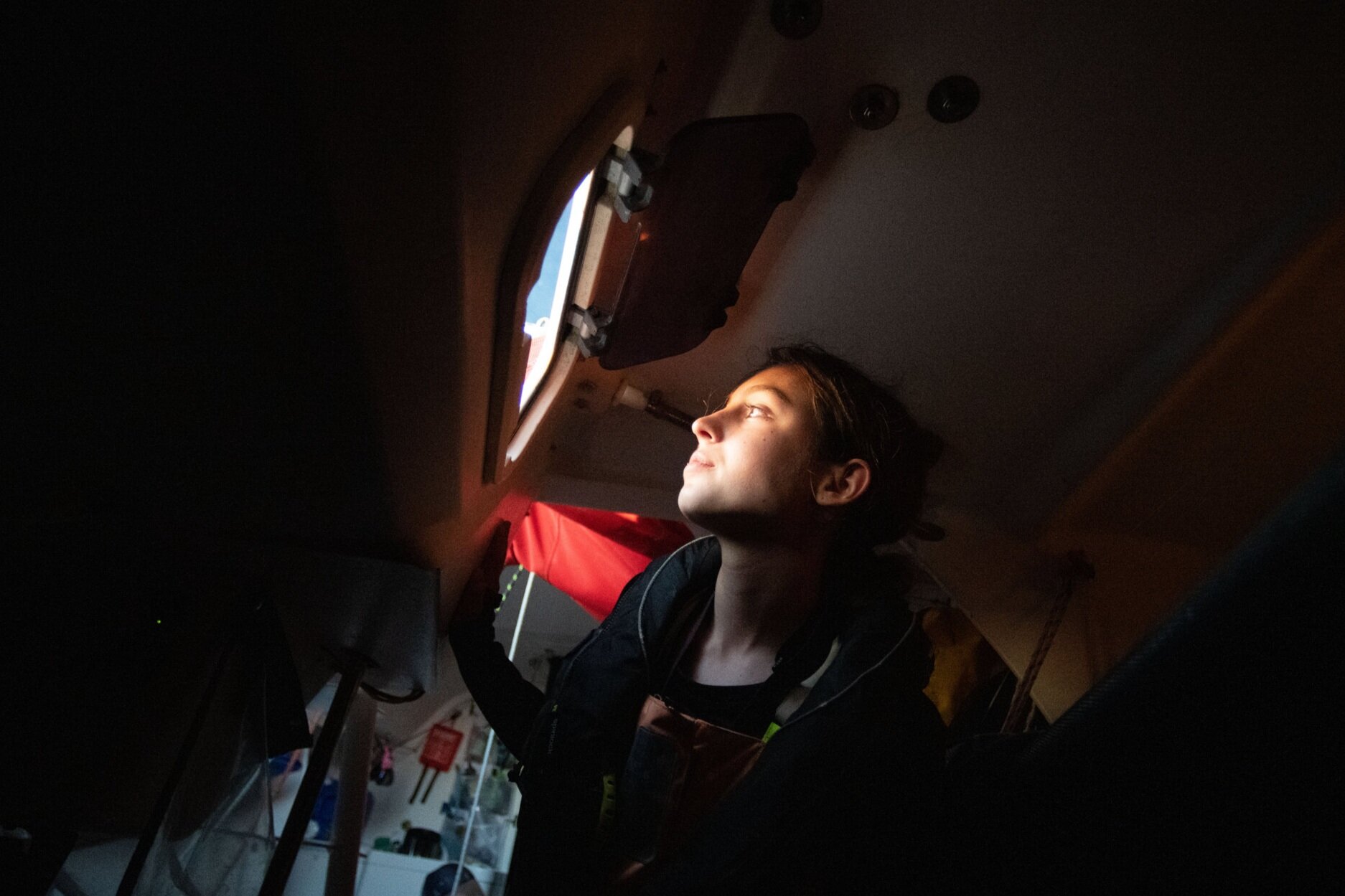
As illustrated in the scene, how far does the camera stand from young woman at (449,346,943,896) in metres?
1.14

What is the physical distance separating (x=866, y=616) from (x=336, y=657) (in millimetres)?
1235

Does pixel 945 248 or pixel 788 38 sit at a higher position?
pixel 788 38

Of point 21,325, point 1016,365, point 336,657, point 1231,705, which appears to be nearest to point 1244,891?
point 1231,705

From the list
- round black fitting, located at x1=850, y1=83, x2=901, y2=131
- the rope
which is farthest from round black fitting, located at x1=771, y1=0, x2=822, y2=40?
the rope

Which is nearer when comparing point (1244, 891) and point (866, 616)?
point (1244, 891)

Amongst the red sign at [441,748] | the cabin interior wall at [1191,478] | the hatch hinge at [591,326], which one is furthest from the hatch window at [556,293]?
the red sign at [441,748]

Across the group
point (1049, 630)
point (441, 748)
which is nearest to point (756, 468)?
point (1049, 630)

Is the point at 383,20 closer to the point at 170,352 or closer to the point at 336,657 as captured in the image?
the point at 170,352

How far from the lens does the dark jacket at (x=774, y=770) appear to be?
111 cm

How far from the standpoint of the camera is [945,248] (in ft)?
4.89

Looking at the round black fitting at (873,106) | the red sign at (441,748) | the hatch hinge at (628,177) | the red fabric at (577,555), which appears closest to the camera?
the hatch hinge at (628,177)

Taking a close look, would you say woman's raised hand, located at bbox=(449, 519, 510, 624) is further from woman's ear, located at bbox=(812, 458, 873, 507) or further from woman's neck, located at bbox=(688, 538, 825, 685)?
woman's ear, located at bbox=(812, 458, 873, 507)

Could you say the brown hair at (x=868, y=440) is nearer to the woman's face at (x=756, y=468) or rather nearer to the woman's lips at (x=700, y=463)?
the woman's face at (x=756, y=468)

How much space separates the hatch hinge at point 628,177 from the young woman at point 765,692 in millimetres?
463
